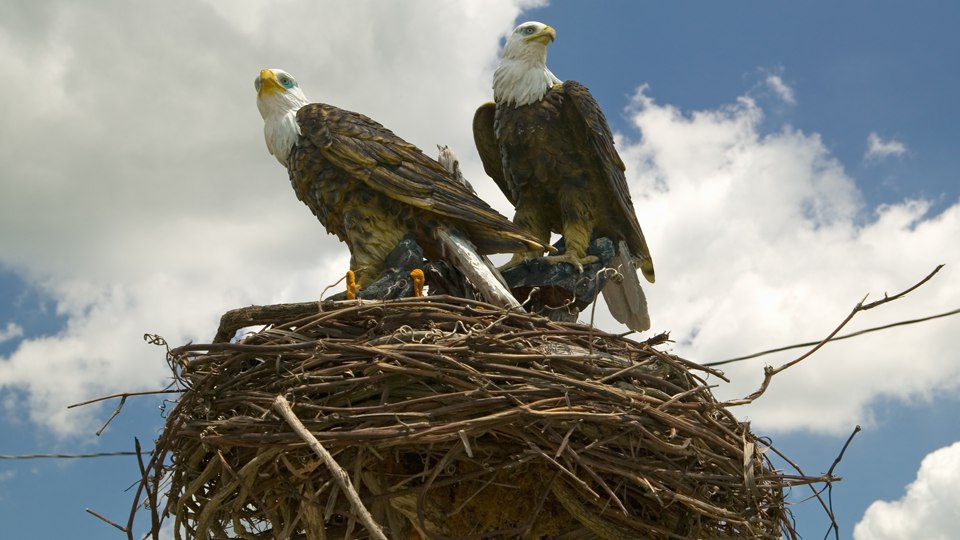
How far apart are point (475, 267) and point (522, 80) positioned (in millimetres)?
1300

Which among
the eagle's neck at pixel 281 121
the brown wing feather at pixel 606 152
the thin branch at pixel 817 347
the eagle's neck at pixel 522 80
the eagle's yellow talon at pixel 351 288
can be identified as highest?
the eagle's neck at pixel 281 121

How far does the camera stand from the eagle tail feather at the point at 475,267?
4.16m

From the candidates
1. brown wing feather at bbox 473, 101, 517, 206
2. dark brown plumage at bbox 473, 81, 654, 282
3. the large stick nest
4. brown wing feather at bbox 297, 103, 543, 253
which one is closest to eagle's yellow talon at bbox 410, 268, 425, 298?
brown wing feather at bbox 297, 103, 543, 253

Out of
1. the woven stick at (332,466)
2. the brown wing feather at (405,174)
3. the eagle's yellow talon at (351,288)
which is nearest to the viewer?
the woven stick at (332,466)

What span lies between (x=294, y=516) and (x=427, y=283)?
1.23 metres

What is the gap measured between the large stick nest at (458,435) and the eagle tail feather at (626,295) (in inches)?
59.7

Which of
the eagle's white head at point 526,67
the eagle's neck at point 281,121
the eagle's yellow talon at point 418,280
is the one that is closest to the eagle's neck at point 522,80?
the eagle's white head at point 526,67

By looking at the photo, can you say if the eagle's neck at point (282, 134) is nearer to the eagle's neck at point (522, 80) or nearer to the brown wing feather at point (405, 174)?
the brown wing feather at point (405, 174)

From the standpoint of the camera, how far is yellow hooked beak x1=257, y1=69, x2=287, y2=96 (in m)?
4.66

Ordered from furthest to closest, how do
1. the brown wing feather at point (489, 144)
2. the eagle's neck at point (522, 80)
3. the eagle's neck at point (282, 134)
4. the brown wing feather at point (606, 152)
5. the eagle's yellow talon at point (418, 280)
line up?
1. the brown wing feather at point (489, 144)
2. the eagle's neck at point (522, 80)
3. the brown wing feather at point (606, 152)
4. the eagle's neck at point (282, 134)
5. the eagle's yellow talon at point (418, 280)

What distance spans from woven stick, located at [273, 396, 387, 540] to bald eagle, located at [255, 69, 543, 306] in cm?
127

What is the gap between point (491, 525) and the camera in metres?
3.64

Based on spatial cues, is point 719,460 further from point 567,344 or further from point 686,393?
point 567,344

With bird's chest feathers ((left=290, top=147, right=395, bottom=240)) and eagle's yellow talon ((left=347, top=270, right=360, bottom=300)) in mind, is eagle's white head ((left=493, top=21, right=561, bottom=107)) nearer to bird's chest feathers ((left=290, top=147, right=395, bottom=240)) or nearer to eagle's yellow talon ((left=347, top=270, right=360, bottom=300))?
bird's chest feathers ((left=290, top=147, right=395, bottom=240))
